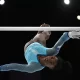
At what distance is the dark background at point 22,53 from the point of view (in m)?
2.42

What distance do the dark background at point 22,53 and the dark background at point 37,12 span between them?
12 cm

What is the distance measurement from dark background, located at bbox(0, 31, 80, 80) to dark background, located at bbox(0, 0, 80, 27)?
4.7 inches

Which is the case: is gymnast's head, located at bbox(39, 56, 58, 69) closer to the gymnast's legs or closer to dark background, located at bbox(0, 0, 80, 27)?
the gymnast's legs

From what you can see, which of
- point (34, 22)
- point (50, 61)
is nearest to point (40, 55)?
point (50, 61)

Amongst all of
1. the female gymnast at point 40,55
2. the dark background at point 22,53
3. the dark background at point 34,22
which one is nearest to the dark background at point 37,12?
the dark background at point 34,22

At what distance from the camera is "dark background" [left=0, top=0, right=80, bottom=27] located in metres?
2.33

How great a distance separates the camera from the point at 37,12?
2.38 metres

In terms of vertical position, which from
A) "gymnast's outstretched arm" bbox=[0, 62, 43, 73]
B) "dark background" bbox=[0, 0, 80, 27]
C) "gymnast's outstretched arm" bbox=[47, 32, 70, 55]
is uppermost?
"dark background" bbox=[0, 0, 80, 27]

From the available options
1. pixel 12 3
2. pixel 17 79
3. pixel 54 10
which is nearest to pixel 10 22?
pixel 12 3

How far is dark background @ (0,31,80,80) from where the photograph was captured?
2420 millimetres

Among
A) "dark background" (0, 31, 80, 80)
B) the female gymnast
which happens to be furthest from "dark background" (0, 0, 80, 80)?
the female gymnast

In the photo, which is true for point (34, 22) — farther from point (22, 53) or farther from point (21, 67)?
point (21, 67)

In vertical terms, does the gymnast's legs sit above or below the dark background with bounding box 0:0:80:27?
below

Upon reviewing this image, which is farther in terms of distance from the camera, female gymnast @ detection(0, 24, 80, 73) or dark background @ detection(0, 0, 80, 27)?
dark background @ detection(0, 0, 80, 27)
